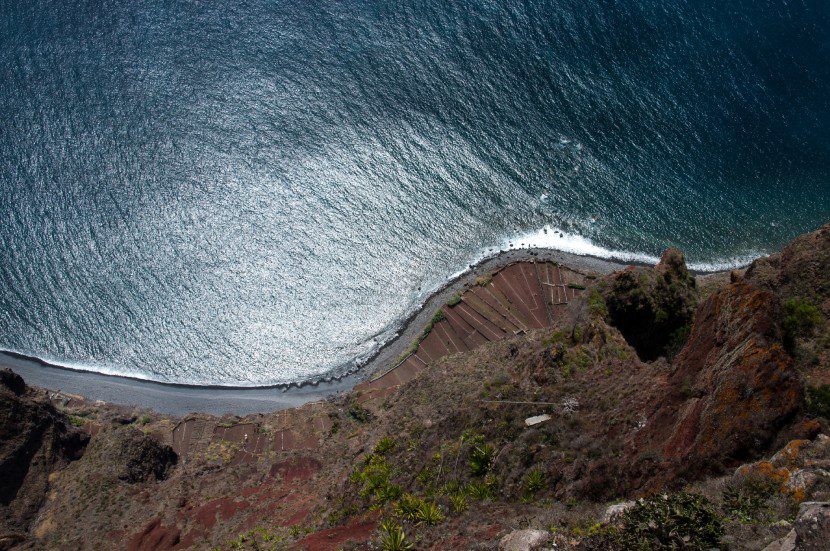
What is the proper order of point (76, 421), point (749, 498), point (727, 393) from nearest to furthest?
point (749, 498), point (727, 393), point (76, 421)

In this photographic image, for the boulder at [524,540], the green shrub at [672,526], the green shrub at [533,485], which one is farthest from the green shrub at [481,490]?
the green shrub at [672,526]

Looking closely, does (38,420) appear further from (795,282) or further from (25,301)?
(795,282)

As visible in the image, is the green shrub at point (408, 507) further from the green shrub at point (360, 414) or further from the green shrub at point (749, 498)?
the green shrub at point (360, 414)

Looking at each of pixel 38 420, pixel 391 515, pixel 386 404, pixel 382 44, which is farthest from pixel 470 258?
pixel 38 420

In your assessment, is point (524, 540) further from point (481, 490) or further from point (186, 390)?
point (186, 390)

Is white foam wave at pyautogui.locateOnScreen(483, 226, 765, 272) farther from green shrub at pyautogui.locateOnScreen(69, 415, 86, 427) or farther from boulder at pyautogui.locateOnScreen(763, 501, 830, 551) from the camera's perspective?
boulder at pyautogui.locateOnScreen(763, 501, 830, 551)

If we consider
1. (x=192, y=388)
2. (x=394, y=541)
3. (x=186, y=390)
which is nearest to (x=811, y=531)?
(x=394, y=541)

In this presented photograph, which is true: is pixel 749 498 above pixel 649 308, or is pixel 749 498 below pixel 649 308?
below
